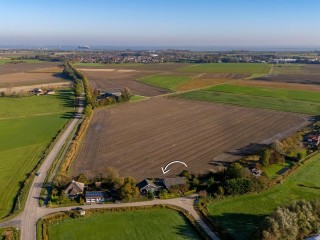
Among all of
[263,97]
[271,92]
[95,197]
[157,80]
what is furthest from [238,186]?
[157,80]

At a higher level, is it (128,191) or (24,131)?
(128,191)

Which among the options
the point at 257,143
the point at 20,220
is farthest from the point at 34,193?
the point at 257,143

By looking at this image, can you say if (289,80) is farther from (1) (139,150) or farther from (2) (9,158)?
(2) (9,158)

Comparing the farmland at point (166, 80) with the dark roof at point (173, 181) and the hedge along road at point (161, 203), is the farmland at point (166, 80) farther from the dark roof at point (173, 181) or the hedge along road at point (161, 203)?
the hedge along road at point (161, 203)

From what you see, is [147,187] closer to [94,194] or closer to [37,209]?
[94,194]

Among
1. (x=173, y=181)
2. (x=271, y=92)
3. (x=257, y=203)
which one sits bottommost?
(x=257, y=203)

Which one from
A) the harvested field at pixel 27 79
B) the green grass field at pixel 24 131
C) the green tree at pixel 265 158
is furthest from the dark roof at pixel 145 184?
the harvested field at pixel 27 79

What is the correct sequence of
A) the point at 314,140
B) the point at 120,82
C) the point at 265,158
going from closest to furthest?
the point at 265,158 < the point at 314,140 < the point at 120,82
